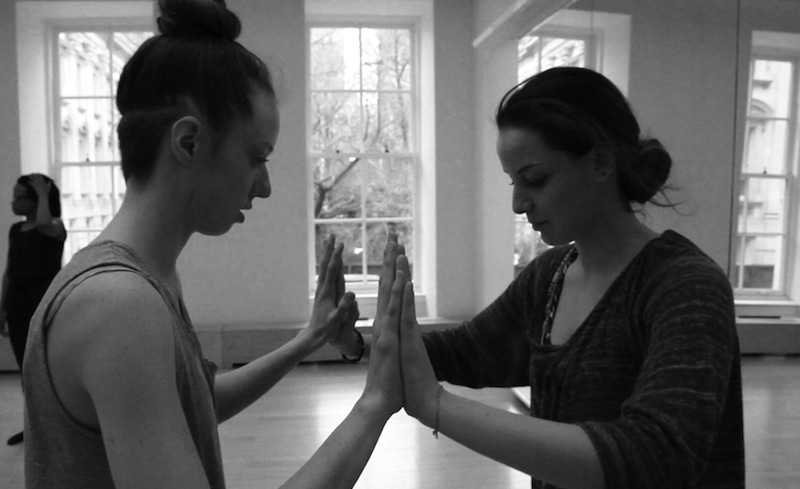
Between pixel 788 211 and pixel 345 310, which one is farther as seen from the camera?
pixel 788 211

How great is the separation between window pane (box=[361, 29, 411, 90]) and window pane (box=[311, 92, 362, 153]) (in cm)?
23

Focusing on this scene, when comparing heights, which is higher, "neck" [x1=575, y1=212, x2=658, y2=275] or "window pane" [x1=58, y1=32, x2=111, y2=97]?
"window pane" [x1=58, y1=32, x2=111, y2=97]

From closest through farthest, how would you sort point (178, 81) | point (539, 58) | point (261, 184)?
point (178, 81) < point (261, 184) < point (539, 58)

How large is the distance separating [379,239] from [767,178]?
4128 millimetres

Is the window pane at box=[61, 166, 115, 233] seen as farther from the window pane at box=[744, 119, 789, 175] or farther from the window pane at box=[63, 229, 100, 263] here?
the window pane at box=[744, 119, 789, 175]

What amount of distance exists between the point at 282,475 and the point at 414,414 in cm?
224

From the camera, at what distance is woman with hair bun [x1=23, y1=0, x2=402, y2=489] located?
0.68 metres

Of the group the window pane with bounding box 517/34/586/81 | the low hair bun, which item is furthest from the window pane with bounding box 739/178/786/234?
the window pane with bounding box 517/34/586/81

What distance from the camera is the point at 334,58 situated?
5719 mm

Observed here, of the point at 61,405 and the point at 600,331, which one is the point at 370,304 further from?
the point at 61,405

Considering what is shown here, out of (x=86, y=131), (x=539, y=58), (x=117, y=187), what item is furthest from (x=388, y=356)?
(x=86, y=131)

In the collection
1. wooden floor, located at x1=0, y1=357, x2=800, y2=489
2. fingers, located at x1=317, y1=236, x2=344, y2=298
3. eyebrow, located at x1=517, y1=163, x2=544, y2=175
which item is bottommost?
wooden floor, located at x1=0, y1=357, x2=800, y2=489

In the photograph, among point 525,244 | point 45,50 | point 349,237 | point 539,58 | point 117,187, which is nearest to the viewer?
point 539,58

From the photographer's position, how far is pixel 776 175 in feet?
6.14
